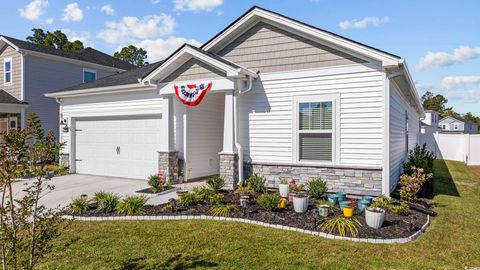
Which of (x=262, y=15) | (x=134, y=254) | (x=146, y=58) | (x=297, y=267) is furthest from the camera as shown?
(x=146, y=58)

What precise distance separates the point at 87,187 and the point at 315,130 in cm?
735

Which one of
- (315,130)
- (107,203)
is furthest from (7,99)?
(315,130)

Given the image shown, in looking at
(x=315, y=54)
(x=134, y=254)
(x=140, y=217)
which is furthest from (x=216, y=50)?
(x=134, y=254)

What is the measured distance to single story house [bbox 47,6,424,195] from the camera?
7848 millimetres

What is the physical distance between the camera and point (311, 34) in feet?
27.3

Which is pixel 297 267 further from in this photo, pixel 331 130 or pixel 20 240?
pixel 331 130

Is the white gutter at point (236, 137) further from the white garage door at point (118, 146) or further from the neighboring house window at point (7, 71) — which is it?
the neighboring house window at point (7, 71)

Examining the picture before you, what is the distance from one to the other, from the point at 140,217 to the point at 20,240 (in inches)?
127

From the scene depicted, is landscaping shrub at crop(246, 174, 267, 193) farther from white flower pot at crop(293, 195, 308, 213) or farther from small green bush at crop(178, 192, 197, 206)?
white flower pot at crop(293, 195, 308, 213)

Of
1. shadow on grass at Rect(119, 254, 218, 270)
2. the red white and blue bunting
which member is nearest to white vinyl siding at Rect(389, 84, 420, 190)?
the red white and blue bunting

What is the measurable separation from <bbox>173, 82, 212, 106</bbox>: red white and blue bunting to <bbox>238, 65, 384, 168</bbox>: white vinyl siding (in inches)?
47.0

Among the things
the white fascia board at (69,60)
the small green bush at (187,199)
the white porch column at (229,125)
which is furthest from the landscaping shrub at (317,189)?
the white fascia board at (69,60)

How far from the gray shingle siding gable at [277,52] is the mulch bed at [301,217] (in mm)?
3791

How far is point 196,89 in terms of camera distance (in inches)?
370
